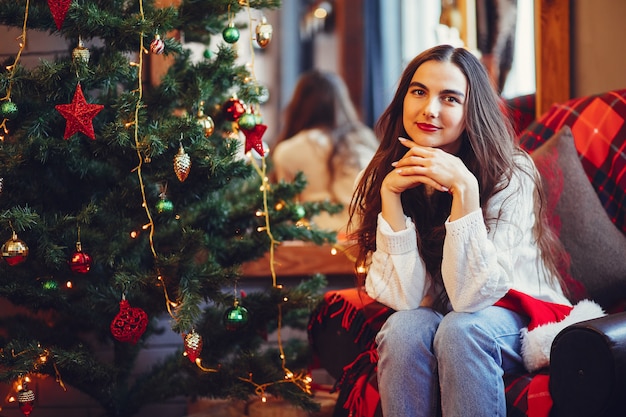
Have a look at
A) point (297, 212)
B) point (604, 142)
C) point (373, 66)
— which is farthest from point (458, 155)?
→ point (373, 66)

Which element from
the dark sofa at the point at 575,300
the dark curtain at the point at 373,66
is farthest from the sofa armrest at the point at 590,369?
the dark curtain at the point at 373,66

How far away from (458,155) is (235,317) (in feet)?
2.05

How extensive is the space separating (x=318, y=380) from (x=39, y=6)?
1.51 m

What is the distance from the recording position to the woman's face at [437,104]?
160cm

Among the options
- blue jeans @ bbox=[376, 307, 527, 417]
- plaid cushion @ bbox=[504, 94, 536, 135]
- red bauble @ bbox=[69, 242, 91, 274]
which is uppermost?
plaid cushion @ bbox=[504, 94, 536, 135]

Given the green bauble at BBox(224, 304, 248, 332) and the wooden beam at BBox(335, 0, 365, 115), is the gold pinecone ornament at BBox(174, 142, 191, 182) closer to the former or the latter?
the green bauble at BBox(224, 304, 248, 332)

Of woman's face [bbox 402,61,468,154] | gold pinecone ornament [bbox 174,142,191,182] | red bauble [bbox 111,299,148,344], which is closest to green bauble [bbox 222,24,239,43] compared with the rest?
gold pinecone ornament [bbox 174,142,191,182]

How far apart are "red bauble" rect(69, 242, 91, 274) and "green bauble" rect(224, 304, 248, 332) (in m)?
0.32

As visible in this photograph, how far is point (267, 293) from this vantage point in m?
1.87

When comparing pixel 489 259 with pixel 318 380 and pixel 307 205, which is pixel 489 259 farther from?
pixel 318 380

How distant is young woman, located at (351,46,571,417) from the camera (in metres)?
1.43

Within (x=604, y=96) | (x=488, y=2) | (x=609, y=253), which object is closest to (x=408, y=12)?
(x=488, y=2)

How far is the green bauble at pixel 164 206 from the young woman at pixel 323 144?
1402 mm

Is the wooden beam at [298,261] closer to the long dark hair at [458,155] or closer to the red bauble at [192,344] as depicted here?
the long dark hair at [458,155]
